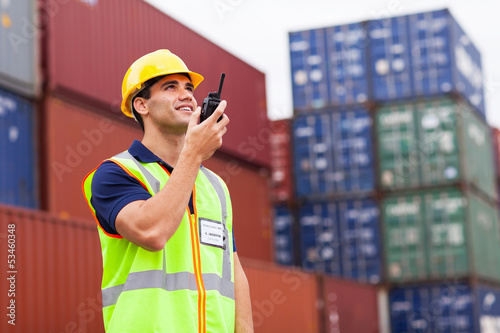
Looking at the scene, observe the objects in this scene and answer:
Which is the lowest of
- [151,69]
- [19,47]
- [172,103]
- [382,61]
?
[172,103]

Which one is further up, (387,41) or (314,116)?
(387,41)

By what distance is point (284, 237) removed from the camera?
25.2 meters

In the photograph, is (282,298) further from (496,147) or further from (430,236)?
(496,147)

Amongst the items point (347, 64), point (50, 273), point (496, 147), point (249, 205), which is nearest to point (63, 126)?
point (50, 273)

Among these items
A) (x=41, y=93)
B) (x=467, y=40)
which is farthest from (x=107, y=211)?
(x=467, y=40)

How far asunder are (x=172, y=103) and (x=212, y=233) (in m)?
0.44

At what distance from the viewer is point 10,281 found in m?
8.48

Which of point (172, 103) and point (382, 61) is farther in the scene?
point (382, 61)

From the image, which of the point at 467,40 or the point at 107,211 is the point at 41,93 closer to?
the point at 107,211

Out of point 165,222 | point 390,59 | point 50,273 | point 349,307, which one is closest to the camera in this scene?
point 165,222

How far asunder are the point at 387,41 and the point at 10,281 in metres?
17.9

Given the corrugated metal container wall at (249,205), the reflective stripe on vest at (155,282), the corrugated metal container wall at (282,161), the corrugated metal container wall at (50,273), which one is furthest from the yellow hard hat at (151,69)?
the corrugated metal container wall at (282,161)

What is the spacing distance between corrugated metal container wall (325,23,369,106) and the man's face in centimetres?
2186

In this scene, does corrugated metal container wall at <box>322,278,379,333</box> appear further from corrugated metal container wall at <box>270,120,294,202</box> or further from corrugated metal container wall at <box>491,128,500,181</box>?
corrugated metal container wall at <box>491,128,500,181</box>
